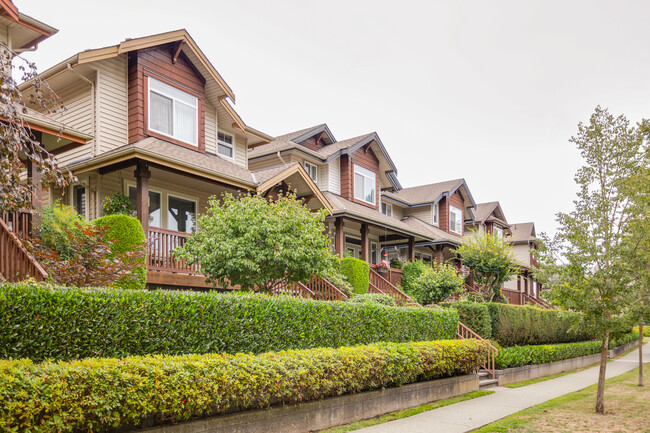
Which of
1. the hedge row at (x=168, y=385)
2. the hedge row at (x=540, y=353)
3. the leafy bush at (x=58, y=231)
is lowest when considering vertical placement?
the hedge row at (x=540, y=353)

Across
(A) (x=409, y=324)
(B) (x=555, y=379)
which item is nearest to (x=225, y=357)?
(A) (x=409, y=324)

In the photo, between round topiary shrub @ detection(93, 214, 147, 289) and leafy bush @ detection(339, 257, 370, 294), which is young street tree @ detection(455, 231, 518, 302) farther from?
round topiary shrub @ detection(93, 214, 147, 289)

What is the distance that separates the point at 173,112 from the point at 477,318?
12.7 metres

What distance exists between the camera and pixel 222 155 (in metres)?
20.3

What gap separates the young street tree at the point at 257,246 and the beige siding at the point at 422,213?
21.6 meters

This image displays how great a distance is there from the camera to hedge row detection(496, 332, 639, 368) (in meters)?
17.4

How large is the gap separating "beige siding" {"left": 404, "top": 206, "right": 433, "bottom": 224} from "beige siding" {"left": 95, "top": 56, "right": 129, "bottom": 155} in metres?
22.3

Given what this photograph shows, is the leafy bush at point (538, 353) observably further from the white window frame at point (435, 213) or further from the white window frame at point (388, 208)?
the white window frame at point (388, 208)

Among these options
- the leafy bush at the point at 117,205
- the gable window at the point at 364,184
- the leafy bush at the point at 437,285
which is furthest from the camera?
the gable window at the point at 364,184

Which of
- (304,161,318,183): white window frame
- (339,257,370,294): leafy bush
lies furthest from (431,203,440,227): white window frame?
(339,257,370,294): leafy bush

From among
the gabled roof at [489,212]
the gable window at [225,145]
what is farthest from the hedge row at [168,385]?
the gabled roof at [489,212]

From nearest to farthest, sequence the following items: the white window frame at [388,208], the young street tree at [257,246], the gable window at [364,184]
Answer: the young street tree at [257,246]
the gable window at [364,184]
the white window frame at [388,208]

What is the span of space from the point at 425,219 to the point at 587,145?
2172 cm

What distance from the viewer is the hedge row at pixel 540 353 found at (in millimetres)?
17400
